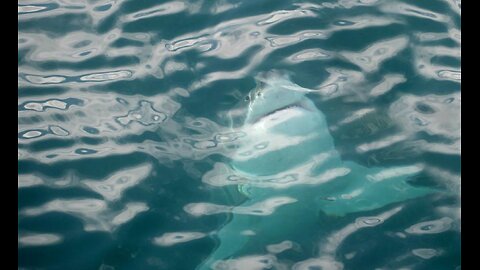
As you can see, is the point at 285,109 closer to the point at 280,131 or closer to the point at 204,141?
the point at 280,131

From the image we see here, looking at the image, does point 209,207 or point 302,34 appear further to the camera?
point 302,34

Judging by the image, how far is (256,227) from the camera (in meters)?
5.69

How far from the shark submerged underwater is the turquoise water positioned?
3cm

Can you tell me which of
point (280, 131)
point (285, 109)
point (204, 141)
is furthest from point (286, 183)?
point (204, 141)

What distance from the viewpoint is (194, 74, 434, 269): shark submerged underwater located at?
5668mm

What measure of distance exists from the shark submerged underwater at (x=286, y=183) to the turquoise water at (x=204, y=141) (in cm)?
3

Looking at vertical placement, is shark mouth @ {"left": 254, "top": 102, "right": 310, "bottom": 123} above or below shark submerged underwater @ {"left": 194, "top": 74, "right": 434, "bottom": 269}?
above

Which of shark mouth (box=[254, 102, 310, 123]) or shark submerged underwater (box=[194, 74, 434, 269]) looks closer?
shark mouth (box=[254, 102, 310, 123])

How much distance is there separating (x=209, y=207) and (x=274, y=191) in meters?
1.01

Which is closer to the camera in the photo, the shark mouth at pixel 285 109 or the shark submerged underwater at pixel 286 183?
the shark mouth at pixel 285 109

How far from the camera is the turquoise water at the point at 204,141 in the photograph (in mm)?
5602

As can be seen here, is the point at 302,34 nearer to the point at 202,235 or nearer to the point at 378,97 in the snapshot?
the point at 378,97

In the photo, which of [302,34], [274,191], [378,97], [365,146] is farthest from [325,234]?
[302,34]

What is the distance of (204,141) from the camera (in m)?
5.79
